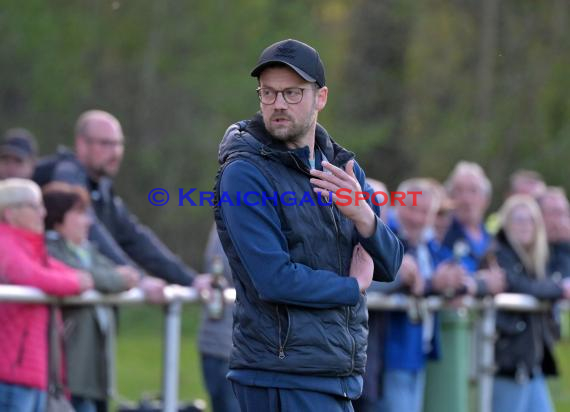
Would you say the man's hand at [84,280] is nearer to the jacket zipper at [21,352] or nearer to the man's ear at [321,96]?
the jacket zipper at [21,352]

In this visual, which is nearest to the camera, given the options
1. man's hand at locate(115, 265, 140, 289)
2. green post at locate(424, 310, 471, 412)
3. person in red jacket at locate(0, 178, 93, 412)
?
person in red jacket at locate(0, 178, 93, 412)

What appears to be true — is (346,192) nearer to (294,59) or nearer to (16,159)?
(294,59)

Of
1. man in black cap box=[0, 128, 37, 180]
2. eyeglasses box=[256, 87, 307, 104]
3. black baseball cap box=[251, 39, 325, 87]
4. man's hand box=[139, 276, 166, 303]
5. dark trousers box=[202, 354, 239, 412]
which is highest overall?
A: man in black cap box=[0, 128, 37, 180]

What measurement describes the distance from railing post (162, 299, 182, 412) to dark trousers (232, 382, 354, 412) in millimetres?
3089

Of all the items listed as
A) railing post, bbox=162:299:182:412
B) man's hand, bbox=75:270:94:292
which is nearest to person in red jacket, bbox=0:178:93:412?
man's hand, bbox=75:270:94:292

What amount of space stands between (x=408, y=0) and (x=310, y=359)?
76.0ft

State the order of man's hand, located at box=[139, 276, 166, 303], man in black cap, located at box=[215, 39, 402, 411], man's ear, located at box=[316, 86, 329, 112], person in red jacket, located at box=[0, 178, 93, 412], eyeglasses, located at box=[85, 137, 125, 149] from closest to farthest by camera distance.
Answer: man in black cap, located at box=[215, 39, 402, 411] → man's ear, located at box=[316, 86, 329, 112] → person in red jacket, located at box=[0, 178, 93, 412] → man's hand, located at box=[139, 276, 166, 303] → eyeglasses, located at box=[85, 137, 125, 149]

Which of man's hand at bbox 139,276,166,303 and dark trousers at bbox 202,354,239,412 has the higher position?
man's hand at bbox 139,276,166,303

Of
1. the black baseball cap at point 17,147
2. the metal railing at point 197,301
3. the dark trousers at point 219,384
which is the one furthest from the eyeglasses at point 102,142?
the black baseball cap at point 17,147

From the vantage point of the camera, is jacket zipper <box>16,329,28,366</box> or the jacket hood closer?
the jacket hood

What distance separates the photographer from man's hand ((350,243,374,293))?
538 centimetres

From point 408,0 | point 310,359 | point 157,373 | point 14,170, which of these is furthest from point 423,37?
point 310,359

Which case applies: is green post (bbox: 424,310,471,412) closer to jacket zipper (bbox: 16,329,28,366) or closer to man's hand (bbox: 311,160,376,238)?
jacket zipper (bbox: 16,329,28,366)

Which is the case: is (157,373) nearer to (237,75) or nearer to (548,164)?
(237,75)
